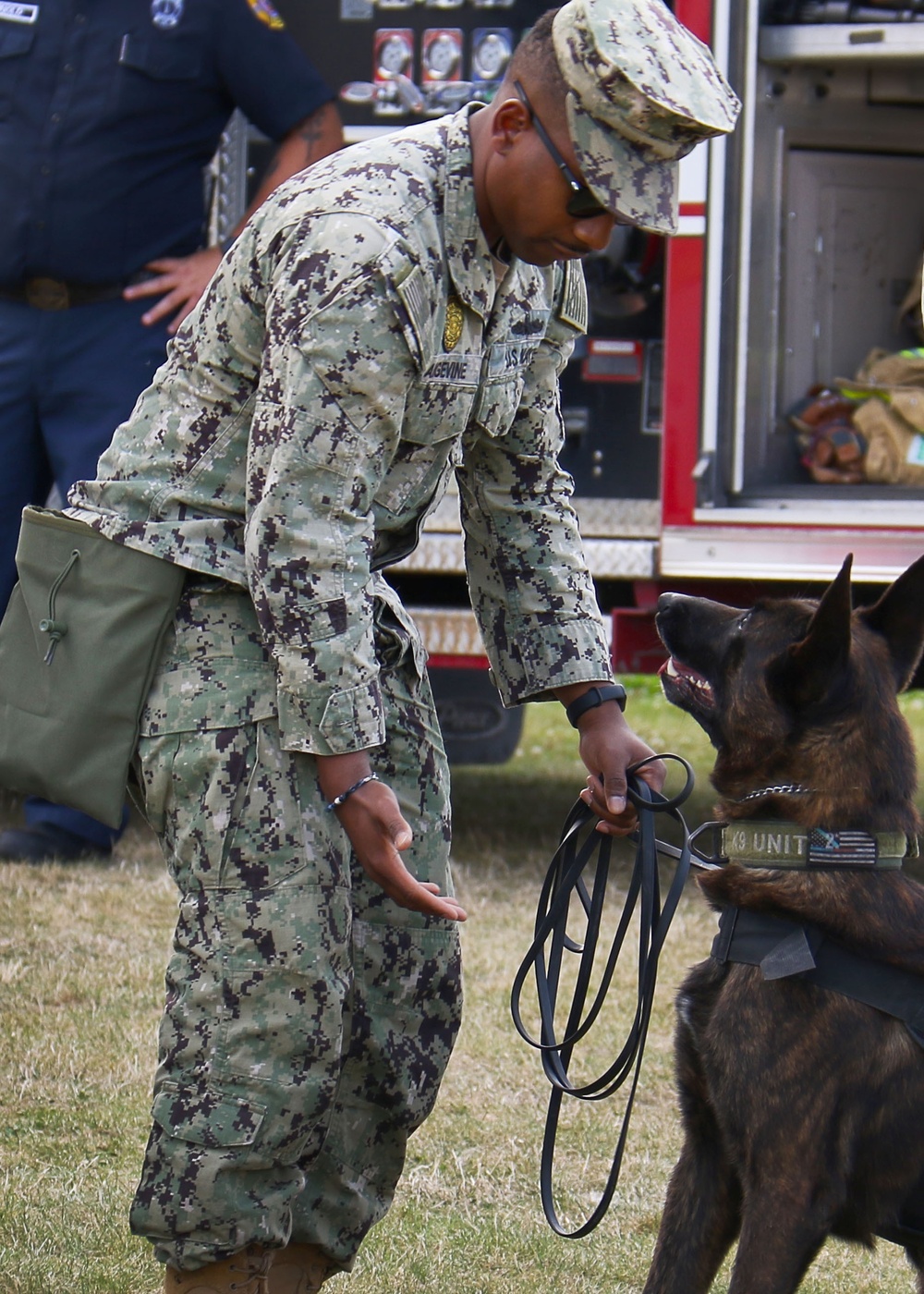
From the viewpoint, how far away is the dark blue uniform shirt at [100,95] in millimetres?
4098

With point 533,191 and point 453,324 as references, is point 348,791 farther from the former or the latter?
point 533,191

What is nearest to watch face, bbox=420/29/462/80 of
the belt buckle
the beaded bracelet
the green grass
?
the belt buckle

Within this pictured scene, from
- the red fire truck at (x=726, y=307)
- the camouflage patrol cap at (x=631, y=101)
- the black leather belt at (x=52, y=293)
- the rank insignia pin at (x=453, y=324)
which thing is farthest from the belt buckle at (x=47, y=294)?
the camouflage patrol cap at (x=631, y=101)

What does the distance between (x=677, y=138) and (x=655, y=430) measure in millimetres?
3571

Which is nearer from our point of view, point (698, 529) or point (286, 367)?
point (286, 367)

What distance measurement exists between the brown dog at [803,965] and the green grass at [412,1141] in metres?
0.42

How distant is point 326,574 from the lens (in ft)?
6.05

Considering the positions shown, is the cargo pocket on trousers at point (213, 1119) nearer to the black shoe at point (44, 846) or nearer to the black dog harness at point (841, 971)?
the black dog harness at point (841, 971)

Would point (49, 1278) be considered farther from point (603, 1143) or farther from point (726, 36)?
point (726, 36)

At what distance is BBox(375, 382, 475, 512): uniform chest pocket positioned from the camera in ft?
6.49

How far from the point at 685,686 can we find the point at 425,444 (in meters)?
0.72

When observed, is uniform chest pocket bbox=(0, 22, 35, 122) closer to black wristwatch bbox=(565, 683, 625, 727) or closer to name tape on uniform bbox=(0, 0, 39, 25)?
name tape on uniform bbox=(0, 0, 39, 25)

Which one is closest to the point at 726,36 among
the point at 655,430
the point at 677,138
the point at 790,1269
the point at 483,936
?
the point at 655,430

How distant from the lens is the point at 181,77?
4.13m
